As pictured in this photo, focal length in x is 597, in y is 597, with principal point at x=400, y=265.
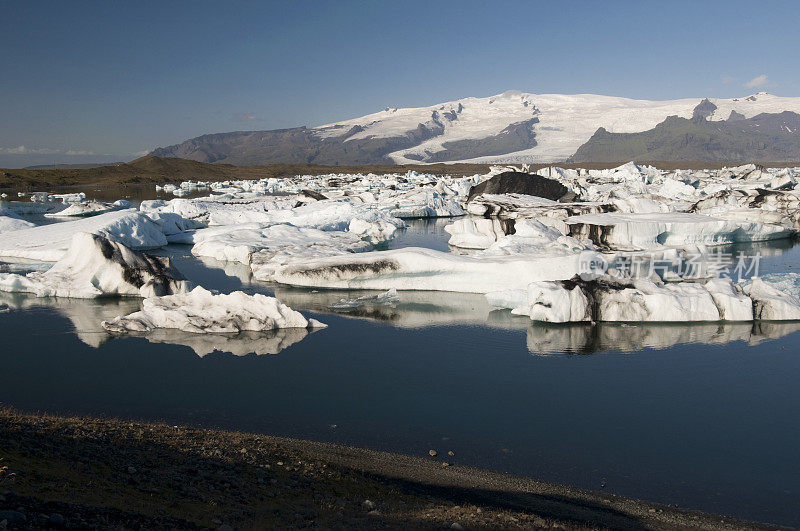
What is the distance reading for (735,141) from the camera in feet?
446

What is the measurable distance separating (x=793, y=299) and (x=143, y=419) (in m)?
11.1

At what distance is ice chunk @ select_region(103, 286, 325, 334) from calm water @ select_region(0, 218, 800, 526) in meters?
0.33

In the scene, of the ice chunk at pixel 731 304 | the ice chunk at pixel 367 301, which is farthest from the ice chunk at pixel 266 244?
the ice chunk at pixel 731 304

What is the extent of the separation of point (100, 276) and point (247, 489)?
9.95 metres

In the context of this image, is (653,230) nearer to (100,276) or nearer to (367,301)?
(367,301)

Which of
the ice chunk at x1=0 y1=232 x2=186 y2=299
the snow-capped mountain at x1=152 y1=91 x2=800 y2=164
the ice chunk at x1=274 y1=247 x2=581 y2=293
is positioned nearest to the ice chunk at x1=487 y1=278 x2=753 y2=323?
the ice chunk at x1=274 y1=247 x2=581 y2=293

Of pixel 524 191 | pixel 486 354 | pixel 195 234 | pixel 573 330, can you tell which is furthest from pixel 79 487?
pixel 524 191

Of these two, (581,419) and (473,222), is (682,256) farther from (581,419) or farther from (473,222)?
(581,419)

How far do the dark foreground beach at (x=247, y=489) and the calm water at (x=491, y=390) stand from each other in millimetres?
618

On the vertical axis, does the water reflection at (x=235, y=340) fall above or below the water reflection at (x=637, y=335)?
above

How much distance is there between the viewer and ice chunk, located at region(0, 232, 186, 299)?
12.2m

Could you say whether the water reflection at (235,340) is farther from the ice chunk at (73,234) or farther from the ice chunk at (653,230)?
the ice chunk at (653,230)

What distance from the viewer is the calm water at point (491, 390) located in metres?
5.82

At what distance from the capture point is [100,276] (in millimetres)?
12469
